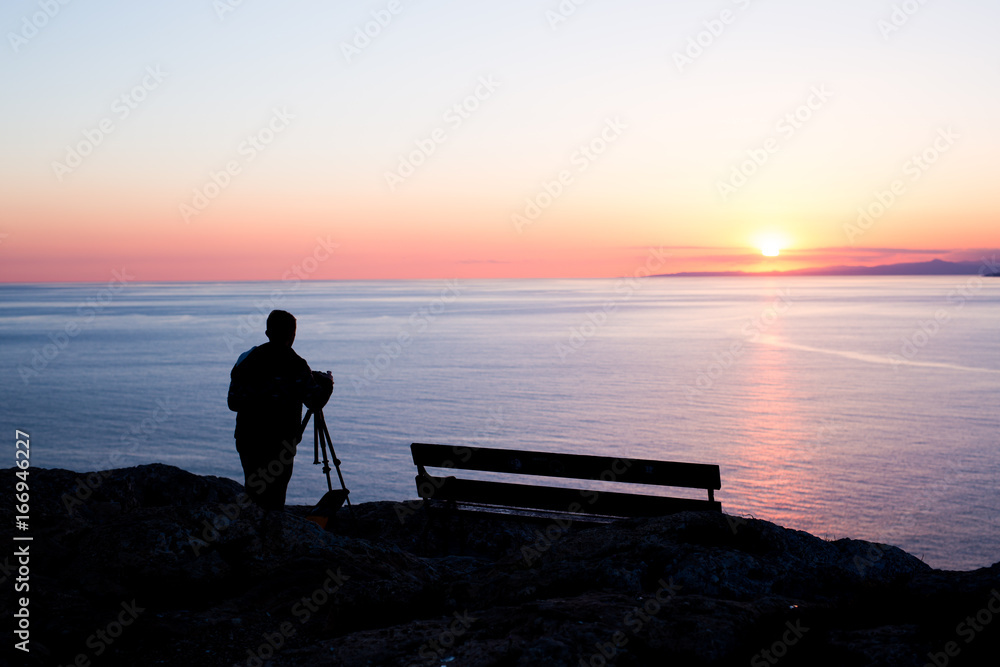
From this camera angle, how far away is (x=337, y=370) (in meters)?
39.2

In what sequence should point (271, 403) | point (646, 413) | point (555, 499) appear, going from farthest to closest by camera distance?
point (646, 413)
point (555, 499)
point (271, 403)

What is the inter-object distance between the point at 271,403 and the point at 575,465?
3.11 m

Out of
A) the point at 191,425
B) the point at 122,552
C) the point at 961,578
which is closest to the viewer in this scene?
the point at 961,578

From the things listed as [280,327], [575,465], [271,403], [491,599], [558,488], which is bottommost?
[491,599]

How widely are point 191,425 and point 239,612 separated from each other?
2145cm

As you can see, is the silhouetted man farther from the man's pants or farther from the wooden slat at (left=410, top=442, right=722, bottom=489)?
the wooden slat at (left=410, top=442, right=722, bottom=489)

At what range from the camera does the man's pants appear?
675cm

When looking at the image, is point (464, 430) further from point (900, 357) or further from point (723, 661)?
point (900, 357)

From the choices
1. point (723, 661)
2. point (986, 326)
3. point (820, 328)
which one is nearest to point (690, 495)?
point (723, 661)

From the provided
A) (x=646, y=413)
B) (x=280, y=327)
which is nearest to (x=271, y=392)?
(x=280, y=327)

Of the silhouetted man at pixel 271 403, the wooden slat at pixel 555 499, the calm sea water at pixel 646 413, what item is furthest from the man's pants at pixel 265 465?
the calm sea water at pixel 646 413

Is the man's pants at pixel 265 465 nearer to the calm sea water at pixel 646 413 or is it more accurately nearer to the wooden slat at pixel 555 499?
the wooden slat at pixel 555 499

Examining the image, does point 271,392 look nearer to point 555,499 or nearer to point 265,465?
point 265,465

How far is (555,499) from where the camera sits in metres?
8.15
